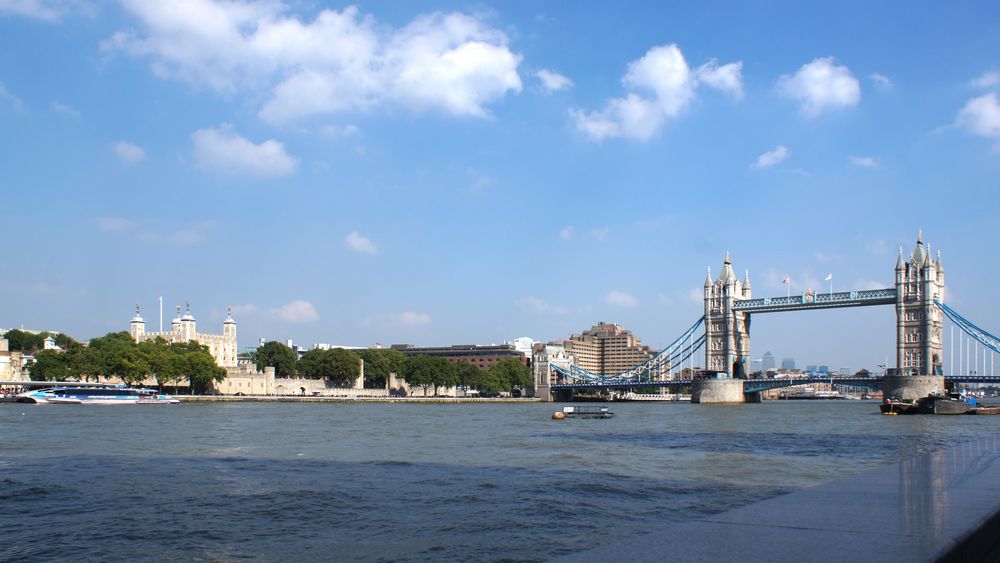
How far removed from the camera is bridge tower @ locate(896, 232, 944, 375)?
292 feet

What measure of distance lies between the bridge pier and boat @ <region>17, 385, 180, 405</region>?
182 feet

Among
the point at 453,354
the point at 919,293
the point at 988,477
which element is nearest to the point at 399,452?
the point at 988,477

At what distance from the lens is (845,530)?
14.6 ft

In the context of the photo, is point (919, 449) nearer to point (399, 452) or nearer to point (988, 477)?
point (399, 452)

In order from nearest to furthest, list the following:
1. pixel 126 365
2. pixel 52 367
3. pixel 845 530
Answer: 1. pixel 845 530
2. pixel 126 365
3. pixel 52 367

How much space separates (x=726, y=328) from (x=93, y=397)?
240ft

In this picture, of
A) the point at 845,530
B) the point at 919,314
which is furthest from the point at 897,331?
the point at 845,530

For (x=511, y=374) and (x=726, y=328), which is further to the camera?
(x=511, y=374)

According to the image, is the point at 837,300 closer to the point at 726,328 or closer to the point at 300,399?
the point at 726,328

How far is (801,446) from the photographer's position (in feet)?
92.8

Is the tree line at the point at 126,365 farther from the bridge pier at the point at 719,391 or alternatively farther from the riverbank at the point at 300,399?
the bridge pier at the point at 719,391

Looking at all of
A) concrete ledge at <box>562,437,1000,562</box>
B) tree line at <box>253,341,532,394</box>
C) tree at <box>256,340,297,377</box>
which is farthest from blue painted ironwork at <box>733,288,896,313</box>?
concrete ledge at <box>562,437,1000,562</box>

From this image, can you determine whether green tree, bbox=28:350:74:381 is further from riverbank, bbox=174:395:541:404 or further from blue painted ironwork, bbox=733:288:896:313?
blue painted ironwork, bbox=733:288:896:313

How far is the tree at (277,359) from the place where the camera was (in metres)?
106
